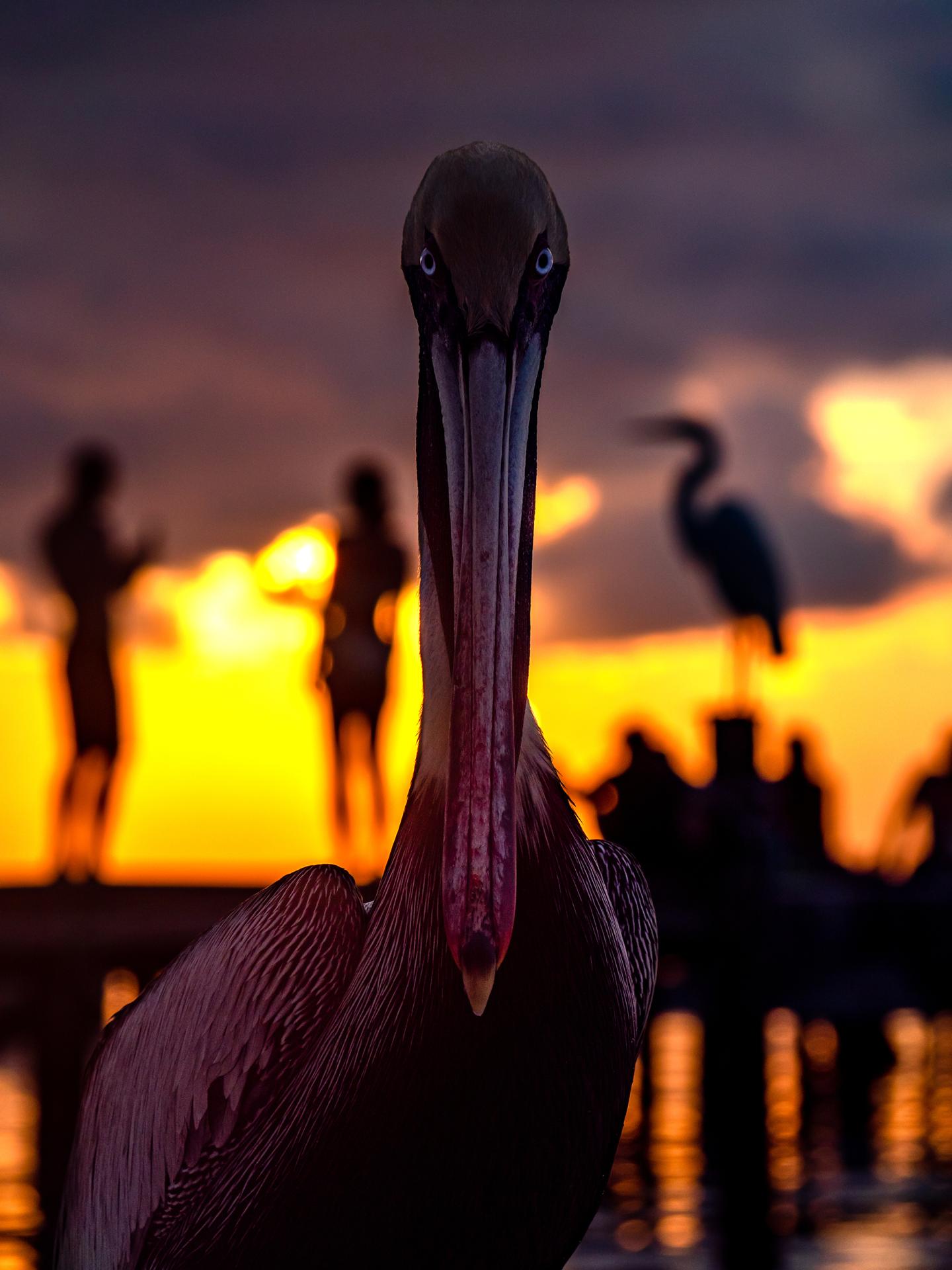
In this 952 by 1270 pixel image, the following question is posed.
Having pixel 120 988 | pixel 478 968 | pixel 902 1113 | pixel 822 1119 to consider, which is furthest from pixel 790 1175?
pixel 120 988

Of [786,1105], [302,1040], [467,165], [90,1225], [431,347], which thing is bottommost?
[786,1105]

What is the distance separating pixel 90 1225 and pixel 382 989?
1.24m

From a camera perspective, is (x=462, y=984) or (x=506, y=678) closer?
(x=506, y=678)

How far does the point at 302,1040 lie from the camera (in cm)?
354

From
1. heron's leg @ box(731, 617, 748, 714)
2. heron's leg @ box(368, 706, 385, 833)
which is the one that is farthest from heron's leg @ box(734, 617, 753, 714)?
heron's leg @ box(368, 706, 385, 833)

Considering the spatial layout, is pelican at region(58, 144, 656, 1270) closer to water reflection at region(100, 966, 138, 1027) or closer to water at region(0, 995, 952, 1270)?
water at region(0, 995, 952, 1270)

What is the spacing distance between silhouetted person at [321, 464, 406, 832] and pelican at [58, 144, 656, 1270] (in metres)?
6.45

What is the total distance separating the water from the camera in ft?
25.6

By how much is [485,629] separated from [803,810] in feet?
34.2

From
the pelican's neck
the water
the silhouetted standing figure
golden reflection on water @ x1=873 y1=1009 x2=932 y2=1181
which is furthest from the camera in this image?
golden reflection on water @ x1=873 y1=1009 x2=932 y2=1181

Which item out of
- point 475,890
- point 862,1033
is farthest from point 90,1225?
point 862,1033

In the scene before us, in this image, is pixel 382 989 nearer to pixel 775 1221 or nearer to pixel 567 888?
pixel 567 888

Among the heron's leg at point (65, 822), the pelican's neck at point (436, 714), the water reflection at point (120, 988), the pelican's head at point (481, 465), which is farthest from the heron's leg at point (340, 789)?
the pelican's head at point (481, 465)

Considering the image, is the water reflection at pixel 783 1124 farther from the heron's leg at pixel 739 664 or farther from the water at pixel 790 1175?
the heron's leg at pixel 739 664
